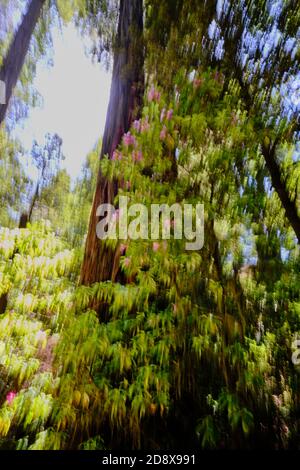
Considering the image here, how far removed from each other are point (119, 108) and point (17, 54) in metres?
0.97

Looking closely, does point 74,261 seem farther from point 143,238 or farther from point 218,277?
point 218,277

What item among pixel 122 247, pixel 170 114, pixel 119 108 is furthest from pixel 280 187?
pixel 122 247

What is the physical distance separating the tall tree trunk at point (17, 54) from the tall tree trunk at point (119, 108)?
0.74 metres

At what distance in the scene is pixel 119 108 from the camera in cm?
237

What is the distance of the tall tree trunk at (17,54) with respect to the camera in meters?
2.45

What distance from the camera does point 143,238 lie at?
162cm

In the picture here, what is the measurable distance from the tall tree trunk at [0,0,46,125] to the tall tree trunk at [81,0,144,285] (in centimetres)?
74

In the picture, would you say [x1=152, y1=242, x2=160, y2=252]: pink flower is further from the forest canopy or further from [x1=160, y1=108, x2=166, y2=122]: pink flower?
[x1=160, y1=108, x2=166, y2=122]: pink flower

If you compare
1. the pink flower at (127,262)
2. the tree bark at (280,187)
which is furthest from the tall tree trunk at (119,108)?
the tree bark at (280,187)

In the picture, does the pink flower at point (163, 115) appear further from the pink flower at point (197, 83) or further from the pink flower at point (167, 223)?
the pink flower at point (167, 223)

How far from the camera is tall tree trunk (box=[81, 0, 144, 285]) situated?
1971 millimetres

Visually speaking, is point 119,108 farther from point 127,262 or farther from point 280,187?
point 280,187

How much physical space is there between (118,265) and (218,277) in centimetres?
60
